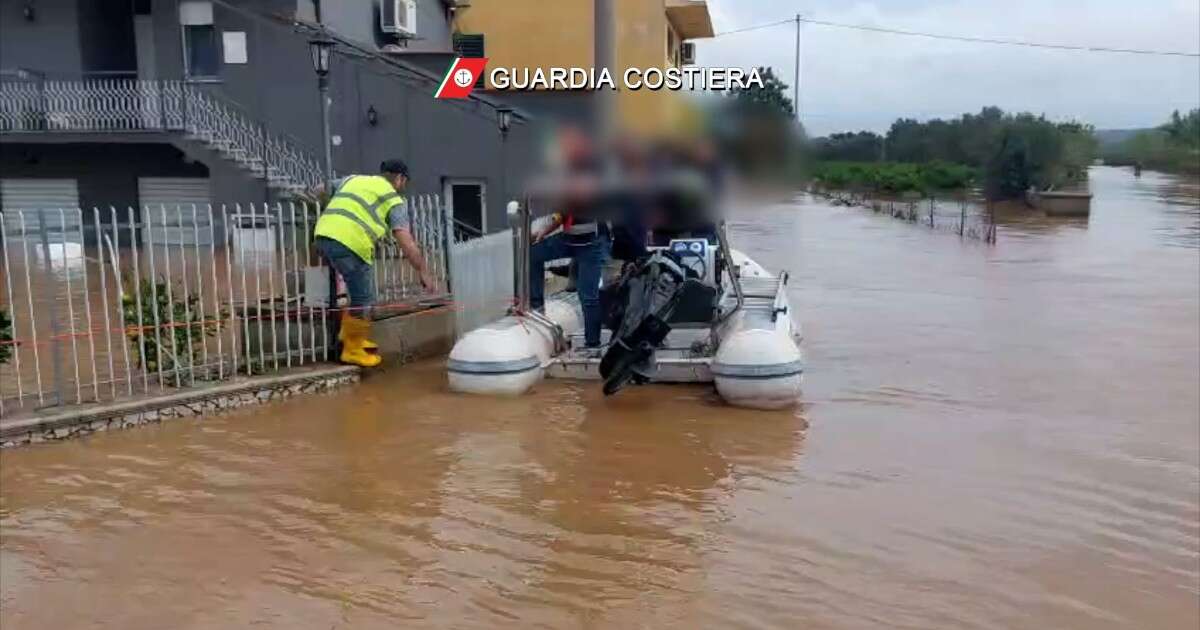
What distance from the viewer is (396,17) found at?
20688 mm

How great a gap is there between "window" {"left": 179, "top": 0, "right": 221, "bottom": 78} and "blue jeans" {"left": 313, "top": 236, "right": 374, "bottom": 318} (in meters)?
13.1

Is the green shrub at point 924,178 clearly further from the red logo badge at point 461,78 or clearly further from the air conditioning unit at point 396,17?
the air conditioning unit at point 396,17

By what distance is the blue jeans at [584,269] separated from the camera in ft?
27.1

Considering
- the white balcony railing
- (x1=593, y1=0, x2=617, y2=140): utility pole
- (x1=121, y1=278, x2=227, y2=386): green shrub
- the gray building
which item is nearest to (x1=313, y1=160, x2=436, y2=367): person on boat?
(x1=121, y1=278, x2=227, y2=386): green shrub

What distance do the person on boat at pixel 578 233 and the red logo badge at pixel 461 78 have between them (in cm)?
1123

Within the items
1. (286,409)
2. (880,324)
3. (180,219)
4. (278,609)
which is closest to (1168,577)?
(278,609)

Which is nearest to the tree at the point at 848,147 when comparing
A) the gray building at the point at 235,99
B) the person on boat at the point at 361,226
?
the person on boat at the point at 361,226

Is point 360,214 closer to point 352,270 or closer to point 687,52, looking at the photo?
point 352,270

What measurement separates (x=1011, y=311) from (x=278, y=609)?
11523 millimetres

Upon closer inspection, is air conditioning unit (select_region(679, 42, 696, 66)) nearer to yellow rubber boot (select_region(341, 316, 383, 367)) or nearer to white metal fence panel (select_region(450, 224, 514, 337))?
white metal fence panel (select_region(450, 224, 514, 337))

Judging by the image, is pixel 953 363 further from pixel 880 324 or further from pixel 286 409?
pixel 286 409

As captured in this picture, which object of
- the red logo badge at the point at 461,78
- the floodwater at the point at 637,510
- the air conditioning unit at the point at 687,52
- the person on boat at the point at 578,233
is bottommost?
the floodwater at the point at 637,510

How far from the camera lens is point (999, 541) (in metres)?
5.33

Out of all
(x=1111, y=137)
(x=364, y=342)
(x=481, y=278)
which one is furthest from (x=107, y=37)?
(x=1111, y=137)
